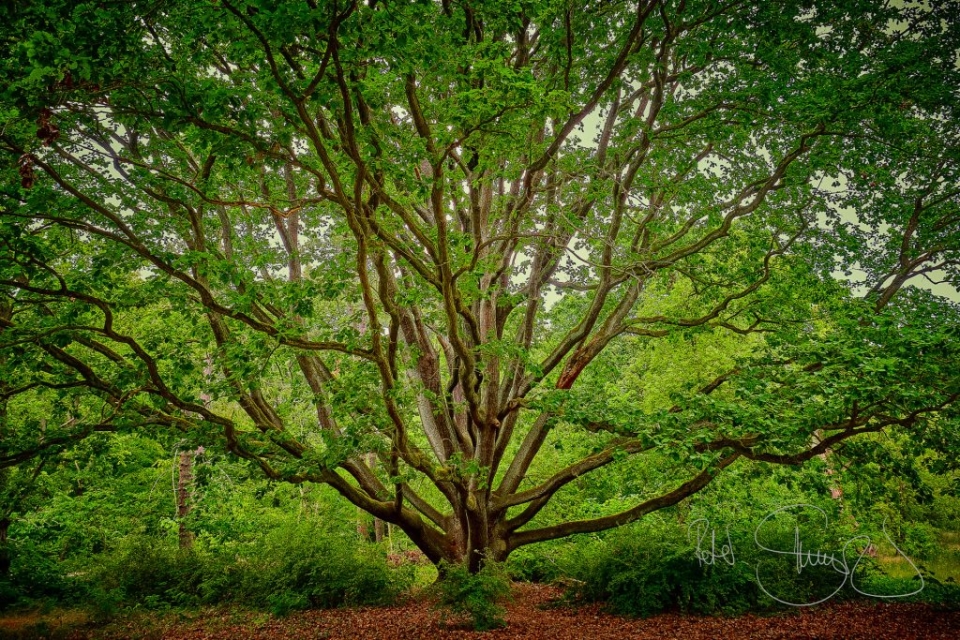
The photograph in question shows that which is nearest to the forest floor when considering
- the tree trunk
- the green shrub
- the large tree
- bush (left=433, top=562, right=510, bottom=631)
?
bush (left=433, top=562, right=510, bottom=631)

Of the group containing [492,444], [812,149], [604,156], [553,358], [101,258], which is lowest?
[492,444]

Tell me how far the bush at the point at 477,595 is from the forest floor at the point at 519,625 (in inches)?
7.4

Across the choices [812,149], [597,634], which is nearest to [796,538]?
[597,634]

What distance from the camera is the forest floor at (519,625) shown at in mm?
6727

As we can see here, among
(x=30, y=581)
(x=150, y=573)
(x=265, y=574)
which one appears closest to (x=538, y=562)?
(x=265, y=574)

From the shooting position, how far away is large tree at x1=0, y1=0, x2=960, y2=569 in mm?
4520

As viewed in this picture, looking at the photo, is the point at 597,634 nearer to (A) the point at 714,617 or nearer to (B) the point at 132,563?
(A) the point at 714,617

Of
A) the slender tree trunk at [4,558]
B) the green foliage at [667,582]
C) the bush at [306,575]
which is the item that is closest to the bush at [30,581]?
the slender tree trunk at [4,558]

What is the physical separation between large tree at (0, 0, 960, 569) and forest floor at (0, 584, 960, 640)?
141cm

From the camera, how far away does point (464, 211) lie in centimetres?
915

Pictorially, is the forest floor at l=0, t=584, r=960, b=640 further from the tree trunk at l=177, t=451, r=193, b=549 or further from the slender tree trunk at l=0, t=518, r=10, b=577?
the tree trunk at l=177, t=451, r=193, b=549

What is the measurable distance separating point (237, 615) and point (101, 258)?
6.12 m

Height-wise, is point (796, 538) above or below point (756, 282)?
below

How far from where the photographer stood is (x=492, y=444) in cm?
829
